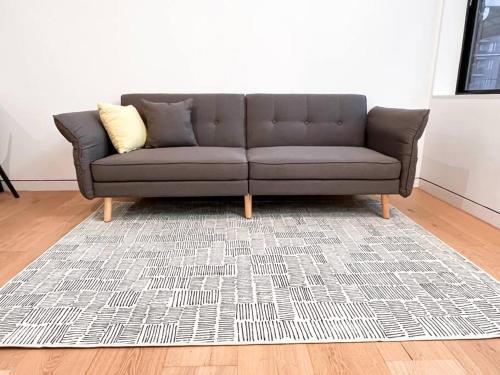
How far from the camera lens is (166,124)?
7.72 feet

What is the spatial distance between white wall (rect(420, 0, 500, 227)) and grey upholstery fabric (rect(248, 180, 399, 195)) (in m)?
0.67

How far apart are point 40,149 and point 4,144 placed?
31 centimetres

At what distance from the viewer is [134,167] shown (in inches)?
80.4

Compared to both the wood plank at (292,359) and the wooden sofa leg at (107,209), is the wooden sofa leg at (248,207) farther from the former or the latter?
the wood plank at (292,359)

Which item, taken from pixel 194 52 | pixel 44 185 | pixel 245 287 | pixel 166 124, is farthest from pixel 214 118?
pixel 44 185

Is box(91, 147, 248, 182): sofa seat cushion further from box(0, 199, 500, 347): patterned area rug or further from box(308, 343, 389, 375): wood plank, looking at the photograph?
box(308, 343, 389, 375): wood plank

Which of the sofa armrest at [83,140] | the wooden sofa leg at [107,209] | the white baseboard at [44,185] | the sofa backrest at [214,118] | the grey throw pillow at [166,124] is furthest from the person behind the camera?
the white baseboard at [44,185]

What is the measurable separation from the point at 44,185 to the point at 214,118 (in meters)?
1.68

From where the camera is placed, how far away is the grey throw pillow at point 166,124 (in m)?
2.35

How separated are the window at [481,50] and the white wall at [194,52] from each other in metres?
0.26

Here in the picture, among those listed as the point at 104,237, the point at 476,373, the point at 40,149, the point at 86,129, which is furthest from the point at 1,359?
the point at 40,149

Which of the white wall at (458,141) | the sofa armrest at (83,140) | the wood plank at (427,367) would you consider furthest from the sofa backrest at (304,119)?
the wood plank at (427,367)

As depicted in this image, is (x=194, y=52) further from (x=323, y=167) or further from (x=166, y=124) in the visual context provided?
(x=323, y=167)

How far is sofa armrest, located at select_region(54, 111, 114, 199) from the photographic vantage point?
1951 millimetres
